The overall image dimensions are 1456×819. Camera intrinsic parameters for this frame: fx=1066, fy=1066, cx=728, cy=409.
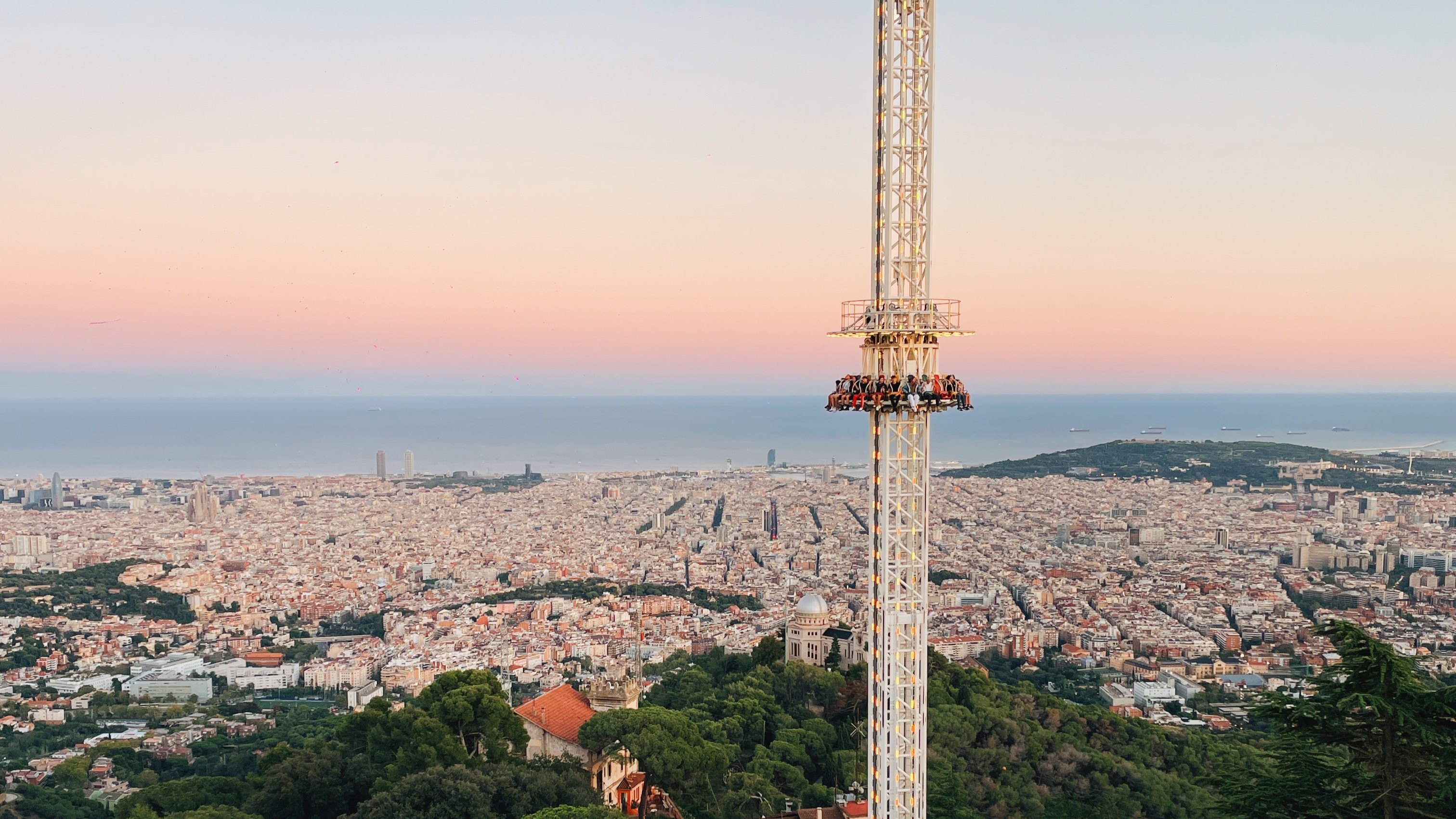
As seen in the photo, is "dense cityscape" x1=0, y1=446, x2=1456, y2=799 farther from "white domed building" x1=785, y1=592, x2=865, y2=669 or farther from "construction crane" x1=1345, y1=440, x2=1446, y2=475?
"construction crane" x1=1345, y1=440, x2=1446, y2=475

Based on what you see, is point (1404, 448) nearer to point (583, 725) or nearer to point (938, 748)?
point (938, 748)

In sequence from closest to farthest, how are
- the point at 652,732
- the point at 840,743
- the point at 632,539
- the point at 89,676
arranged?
the point at 652,732 → the point at 840,743 → the point at 89,676 → the point at 632,539

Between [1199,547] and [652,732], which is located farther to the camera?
[1199,547]

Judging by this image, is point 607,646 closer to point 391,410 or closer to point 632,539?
point 632,539

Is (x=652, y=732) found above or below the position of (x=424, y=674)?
above

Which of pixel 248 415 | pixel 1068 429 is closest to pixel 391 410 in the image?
pixel 248 415

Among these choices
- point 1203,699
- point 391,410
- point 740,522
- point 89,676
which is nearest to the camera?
point 1203,699

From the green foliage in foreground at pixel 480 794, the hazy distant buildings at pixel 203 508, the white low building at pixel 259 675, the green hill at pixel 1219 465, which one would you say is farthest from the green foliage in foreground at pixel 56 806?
the green hill at pixel 1219 465
